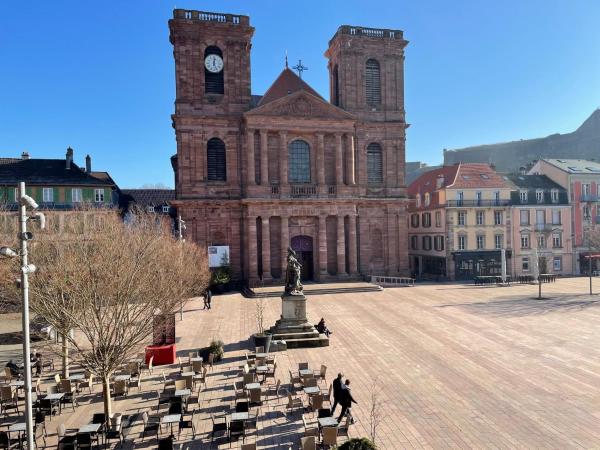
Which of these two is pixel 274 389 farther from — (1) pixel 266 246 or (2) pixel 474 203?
(2) pixel 474 203

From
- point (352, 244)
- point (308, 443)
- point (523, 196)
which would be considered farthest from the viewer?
point (523, 196)

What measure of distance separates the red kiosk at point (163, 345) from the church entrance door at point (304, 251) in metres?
24.1

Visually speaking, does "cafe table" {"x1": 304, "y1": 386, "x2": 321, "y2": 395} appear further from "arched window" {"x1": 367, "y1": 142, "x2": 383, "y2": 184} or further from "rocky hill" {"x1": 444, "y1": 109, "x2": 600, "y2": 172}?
"rocky hill" {"x1": 444, "y1": 109, "x2": 600, "y2": 172}

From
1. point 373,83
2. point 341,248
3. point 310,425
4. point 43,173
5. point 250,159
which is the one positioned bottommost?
point 310,425

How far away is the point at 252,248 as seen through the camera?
40.2 meters

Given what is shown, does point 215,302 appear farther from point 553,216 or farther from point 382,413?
point 553,216

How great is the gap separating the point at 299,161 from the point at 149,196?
30.0m

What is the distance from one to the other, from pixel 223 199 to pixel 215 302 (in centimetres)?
1134

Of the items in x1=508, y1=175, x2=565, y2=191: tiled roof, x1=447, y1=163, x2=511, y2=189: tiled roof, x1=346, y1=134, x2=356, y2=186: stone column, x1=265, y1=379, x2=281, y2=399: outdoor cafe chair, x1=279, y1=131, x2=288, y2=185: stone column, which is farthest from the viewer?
x1=508, y1=175, x2=565, y2=191: tiled roof

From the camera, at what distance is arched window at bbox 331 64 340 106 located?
153 ft

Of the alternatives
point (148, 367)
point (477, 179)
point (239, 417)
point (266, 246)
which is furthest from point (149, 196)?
point (239, 417)

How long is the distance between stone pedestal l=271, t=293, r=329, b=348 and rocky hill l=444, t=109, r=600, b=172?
296ft

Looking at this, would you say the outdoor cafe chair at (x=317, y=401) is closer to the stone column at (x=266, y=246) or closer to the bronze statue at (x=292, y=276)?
the bronze statue at (x=292, y=276)

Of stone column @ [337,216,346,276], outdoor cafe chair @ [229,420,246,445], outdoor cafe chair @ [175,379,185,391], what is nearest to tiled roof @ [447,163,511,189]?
stone column @ [337,216,346,276]
